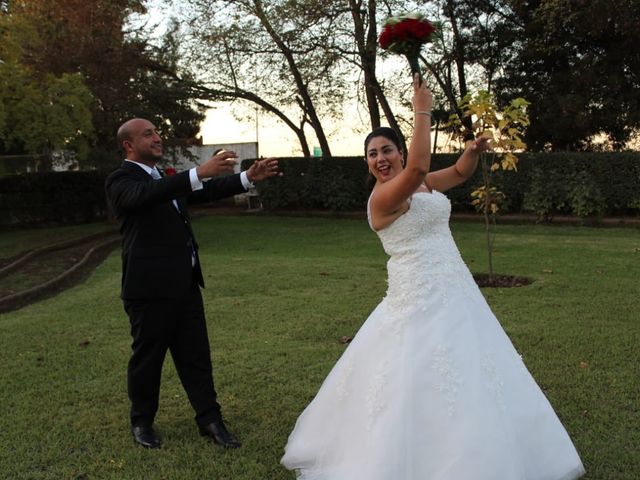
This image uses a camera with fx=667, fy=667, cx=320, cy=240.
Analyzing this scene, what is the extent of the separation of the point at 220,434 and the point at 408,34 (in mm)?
2634

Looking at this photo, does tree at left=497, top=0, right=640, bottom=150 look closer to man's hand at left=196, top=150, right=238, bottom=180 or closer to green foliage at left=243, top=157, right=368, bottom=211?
green foliage at left=243, top=157, right=368, bottom=211

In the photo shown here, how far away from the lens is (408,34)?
308 cm

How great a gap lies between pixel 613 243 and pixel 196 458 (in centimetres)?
1148

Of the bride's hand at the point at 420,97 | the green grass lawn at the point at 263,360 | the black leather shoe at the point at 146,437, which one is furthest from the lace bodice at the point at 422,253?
the black leather shoe at the point at 146,437

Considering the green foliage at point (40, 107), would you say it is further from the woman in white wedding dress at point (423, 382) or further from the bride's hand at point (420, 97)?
the bride's hand at point (420, 97)

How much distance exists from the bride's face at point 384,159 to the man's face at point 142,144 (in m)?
1.41

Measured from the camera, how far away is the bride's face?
340 cm

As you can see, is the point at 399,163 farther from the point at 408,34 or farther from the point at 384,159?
the point at 408,34

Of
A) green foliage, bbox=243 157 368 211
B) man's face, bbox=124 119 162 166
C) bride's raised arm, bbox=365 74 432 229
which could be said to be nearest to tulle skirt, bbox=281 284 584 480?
bride's raised arm, bbox=365 74 432 229

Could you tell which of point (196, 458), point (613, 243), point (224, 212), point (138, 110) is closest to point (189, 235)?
point (196, 458)

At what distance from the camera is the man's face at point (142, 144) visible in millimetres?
4028

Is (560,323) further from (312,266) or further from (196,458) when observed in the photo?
(312,266)

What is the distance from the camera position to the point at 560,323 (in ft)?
22.1

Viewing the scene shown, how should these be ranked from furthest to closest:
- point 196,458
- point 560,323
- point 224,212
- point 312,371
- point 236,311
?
point 224,212 → point 236,311 → point 560,323 → point 312,371 → point 196,458
